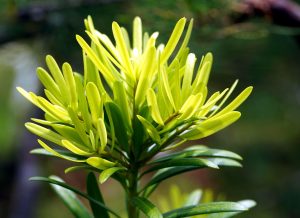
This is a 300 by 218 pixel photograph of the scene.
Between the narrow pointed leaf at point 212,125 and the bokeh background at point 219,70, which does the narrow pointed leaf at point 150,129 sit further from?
the bokeh background at point 219,70

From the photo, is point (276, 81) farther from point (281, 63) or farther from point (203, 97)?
point (203, 97)

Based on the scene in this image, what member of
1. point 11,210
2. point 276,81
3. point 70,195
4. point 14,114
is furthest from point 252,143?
point 70,195

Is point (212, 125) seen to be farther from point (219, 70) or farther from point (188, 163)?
point (219, 70)

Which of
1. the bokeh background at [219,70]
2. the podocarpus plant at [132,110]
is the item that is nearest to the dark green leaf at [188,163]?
the podocarpus plant at [132,110]

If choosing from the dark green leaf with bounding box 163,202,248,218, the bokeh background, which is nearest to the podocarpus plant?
the dark green leaf with bounding box 163,202,248,218

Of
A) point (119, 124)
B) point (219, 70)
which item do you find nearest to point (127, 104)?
point (119, 124)

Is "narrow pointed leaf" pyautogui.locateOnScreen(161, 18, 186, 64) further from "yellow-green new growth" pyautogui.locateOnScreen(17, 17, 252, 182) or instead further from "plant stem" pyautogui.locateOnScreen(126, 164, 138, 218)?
"plant stem" pyautogui.locateOnScreen(126, 164, 138, 218)
